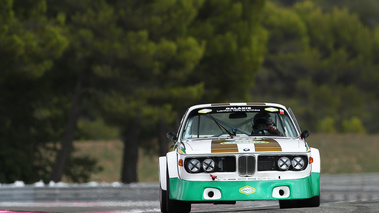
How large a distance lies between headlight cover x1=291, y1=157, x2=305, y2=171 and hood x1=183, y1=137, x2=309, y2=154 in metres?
0.12

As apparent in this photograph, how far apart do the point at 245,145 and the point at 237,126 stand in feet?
5.93

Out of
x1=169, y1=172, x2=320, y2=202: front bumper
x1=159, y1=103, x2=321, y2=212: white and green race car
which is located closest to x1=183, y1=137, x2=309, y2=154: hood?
x1=159, y1=103, x2=321, y2=212: white and green race car

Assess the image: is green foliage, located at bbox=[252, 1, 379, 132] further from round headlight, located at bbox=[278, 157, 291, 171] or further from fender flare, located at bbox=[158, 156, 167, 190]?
round headlight, located at bbox=[278, 157, 291, 171]

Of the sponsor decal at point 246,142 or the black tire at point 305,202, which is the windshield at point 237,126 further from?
the black tire at point 305,202

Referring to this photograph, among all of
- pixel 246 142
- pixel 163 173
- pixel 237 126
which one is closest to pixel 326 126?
pixel 237 126

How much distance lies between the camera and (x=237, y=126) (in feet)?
41.5

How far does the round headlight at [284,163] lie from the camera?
35.3ft

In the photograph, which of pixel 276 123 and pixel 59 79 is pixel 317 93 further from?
pixel 276 123

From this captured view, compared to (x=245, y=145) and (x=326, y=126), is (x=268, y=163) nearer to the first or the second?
(x=245, y=145)

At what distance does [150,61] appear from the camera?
33.8 metres

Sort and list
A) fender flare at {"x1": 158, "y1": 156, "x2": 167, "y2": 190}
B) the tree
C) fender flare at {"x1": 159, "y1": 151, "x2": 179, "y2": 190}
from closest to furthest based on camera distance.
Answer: fender flare at {"x1": 159, "y1": 151, "x2": 179, "y2": 190}, fender flare at {"x1": 158, "y1": 156, "x2": 167, "y2": 190}, the tree

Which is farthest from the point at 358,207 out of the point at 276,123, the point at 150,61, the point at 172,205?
the point at 150,61

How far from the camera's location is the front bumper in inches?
415

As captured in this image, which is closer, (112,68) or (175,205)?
(175,205)
